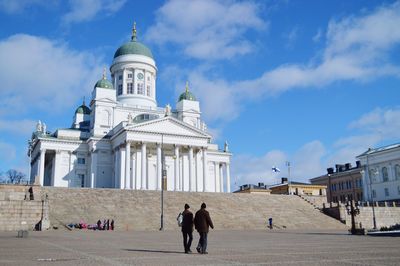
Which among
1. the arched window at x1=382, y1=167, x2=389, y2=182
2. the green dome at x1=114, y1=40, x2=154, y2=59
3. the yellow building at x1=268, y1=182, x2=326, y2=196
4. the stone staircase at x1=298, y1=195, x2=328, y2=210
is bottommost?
the stone staircase at x1=298, y1=195, x2=328, y2=210

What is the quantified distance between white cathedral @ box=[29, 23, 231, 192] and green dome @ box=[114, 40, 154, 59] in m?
→ 8.91

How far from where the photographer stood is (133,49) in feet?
264

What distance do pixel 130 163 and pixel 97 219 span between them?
25272 millimetres

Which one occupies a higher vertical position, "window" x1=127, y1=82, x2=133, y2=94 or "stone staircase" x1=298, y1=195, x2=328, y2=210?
"window" x1=127, y1=82, x2=133, y2=94

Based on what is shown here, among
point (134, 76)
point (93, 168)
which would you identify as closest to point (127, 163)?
point (93, 168)

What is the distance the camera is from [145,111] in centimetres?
7388

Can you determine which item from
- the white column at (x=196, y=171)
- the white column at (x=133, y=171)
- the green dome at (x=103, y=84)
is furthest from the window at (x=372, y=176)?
the green dome at (x=103, y=84)

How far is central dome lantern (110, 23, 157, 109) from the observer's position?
253 ft

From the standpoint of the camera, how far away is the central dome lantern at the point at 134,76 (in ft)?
253

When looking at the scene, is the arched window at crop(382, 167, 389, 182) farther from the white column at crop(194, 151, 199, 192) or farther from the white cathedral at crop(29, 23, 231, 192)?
the white column at crop(194, 151, 199, 192)

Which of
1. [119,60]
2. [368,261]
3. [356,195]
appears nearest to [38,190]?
[368,261]

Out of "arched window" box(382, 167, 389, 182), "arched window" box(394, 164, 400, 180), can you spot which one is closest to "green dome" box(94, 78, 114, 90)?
"arched window" box(382, 167, 389, 182)

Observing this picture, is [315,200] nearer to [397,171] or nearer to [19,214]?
[397,171]

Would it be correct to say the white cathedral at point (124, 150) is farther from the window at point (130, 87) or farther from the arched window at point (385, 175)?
the arched window at point (385, 175)
